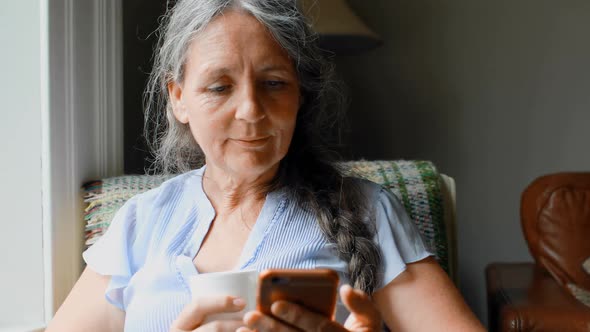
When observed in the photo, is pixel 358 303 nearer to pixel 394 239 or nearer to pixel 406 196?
pixel 394 239

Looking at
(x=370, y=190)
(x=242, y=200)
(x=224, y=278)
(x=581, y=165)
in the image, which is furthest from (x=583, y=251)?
(x=224, y=278)

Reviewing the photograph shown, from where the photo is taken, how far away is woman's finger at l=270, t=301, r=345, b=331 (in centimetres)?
64

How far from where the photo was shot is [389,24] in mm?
2797

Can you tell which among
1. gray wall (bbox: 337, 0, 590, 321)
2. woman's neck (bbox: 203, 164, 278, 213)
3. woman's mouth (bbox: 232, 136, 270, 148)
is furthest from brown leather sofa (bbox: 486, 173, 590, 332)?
woman's mouth (bbox: 232, 136, 270, 148)

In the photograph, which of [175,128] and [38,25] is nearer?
[175,128]

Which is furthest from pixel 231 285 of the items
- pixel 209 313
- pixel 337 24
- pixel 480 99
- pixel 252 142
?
pixel 480 99

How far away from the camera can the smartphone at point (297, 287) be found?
2.05ft

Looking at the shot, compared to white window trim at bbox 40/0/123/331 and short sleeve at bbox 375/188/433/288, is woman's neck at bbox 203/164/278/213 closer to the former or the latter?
short sleeve at bbox 375/188/433/288

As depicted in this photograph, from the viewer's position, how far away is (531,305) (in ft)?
4.79

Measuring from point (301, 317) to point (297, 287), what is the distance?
3 cm

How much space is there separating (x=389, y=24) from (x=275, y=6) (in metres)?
1.88

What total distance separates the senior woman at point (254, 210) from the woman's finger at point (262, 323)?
1.00 ft

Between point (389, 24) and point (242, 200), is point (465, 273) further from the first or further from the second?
point (242, 200)

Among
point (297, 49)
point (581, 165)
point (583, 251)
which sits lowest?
point (583, 251)
